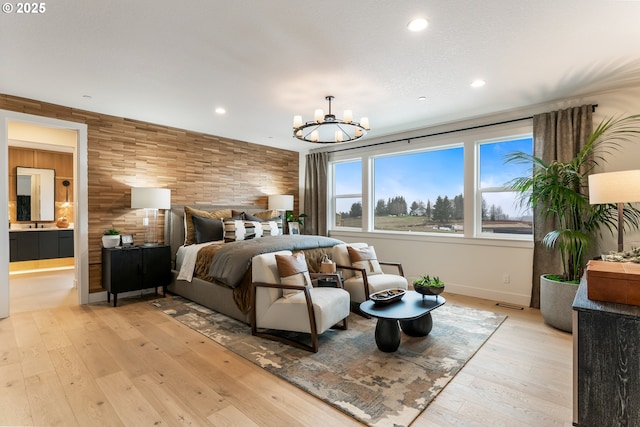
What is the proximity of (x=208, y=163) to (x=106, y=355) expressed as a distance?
351cm

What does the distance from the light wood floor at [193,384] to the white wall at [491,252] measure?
3.46 feet

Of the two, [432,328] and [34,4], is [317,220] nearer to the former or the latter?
[432,328]

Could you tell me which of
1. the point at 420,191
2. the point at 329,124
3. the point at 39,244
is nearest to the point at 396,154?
the point at 420,191

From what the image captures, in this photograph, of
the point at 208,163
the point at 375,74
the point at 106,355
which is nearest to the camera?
the point at 106,355

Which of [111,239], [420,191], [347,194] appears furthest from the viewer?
[347,194]

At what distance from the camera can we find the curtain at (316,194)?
6.33 metres

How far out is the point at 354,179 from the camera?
623cm

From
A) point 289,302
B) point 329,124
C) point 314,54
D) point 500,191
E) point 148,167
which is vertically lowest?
point 289,302

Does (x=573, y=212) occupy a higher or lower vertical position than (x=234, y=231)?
higher

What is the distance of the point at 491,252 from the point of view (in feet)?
14.3

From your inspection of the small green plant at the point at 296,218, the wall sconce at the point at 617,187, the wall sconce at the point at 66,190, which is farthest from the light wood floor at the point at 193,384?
the wall sconce at the point at 66,190

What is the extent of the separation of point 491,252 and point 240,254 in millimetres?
3438

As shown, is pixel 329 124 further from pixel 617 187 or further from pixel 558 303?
pixel 558 303

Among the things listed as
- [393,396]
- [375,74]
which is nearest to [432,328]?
[393,396]
